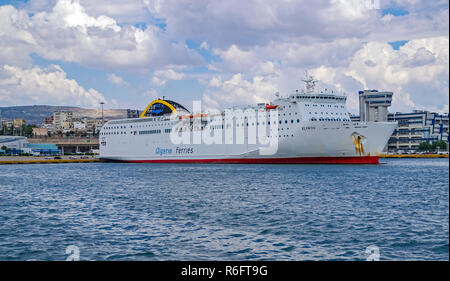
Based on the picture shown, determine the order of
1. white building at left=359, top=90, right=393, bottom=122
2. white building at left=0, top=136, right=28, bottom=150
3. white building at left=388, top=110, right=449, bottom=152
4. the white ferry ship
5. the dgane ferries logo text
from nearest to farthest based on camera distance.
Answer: the white ferry ship
the dgane ferries logo text
white building at left=0, top=136, right=28, bottom=150
white building at left=359, top=90, right=393, bottom=122
white building at left=388, top=110, right=449, bottom=152

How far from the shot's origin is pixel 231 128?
53.7 metres

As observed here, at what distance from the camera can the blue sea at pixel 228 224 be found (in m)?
10.8

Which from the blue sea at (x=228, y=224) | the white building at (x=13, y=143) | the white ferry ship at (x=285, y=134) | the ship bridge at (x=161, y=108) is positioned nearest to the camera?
the blue sea at (x=228, y=224)

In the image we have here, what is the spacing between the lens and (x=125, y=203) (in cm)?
2016

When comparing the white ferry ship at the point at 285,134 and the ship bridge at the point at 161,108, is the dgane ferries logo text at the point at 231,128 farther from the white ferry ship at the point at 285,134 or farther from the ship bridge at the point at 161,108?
the ship bridge at the point at 161,108

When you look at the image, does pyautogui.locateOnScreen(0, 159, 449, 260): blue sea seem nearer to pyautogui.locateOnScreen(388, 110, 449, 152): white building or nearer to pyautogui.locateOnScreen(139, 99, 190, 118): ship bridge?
pyautogui.locateOnScreen(139, 99, 190, 118): ship bridge

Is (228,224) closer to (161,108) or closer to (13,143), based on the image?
(161,108)

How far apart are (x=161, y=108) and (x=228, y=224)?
222 feet

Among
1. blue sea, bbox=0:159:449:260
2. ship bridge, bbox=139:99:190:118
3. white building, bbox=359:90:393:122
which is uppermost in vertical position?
white building, bbox=359:90:393:122

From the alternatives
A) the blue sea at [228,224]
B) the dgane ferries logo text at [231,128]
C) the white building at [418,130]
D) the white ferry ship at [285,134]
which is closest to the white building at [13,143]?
the white ferry ship at [285,134]

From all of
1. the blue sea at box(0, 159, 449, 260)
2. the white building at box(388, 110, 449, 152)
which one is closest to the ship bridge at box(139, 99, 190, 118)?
the blue sea at box(0, 159, 449, 260)

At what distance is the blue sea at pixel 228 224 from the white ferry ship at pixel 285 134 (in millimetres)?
20600

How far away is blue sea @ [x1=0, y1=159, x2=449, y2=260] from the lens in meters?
10.8
